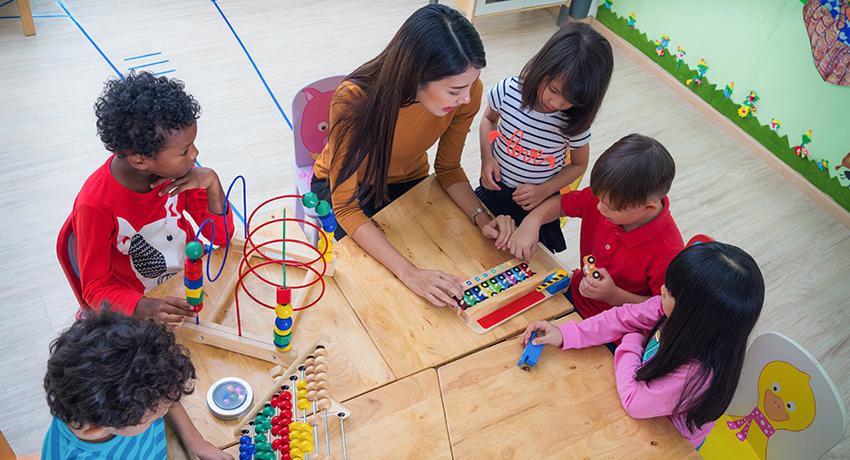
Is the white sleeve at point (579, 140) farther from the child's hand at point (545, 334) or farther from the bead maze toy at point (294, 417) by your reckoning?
the bead maze toy at point (294, 417)

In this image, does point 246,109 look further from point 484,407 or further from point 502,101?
point 484,407

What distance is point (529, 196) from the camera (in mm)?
2008

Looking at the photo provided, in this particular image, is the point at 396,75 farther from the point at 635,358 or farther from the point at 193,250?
the point at 635,358

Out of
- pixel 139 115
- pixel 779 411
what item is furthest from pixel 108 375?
pixel 779 411

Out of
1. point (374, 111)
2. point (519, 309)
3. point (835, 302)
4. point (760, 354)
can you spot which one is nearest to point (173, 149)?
point (374, 111)

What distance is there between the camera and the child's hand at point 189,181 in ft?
5.24

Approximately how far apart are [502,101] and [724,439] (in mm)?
1142

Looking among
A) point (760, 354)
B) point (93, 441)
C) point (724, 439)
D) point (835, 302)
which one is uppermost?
point (93, 441)

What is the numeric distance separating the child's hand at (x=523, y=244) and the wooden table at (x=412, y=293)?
0.04 meters

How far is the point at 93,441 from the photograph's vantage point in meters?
1.15

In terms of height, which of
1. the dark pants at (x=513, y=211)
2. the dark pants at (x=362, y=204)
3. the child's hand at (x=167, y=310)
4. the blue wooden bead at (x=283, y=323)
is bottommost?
the dark pants at (x=513, y=211)

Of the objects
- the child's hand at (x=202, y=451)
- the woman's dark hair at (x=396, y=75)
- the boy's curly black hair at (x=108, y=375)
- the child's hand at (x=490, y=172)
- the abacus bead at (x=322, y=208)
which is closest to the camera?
the boy's curly black hair at (x=108, y=375)

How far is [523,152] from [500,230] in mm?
392

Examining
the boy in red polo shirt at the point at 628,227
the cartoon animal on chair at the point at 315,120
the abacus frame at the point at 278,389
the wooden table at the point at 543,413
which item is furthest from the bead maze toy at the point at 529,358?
the cartoon animal on chair at the point at 315,120
